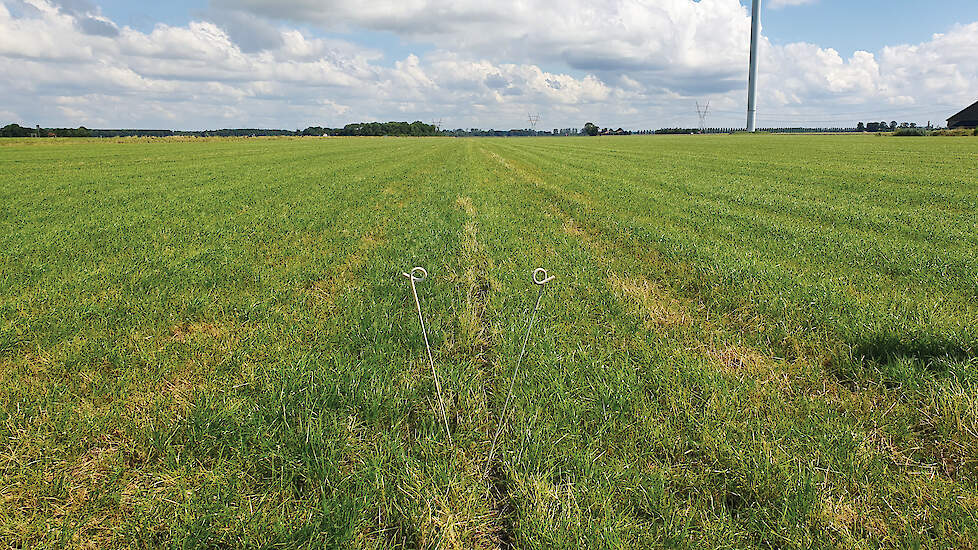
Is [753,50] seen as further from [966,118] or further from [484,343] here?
[484,343]

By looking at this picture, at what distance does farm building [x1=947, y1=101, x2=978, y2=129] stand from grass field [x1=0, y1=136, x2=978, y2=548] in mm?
126943

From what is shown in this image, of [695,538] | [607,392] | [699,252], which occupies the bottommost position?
[695,538]

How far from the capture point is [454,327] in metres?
4.92

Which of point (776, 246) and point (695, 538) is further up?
point (776, 246)

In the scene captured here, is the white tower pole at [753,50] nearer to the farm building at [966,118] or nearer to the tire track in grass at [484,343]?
the farm building at [966,118]

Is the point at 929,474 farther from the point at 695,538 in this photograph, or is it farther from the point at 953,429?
the point at 695,538

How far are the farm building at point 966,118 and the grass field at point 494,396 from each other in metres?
127

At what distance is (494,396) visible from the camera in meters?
3.66

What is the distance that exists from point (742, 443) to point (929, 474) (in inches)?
36.9

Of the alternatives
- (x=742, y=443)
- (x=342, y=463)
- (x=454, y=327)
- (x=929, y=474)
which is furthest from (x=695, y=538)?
(x=454, y=327)

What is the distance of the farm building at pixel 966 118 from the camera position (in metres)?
95.9

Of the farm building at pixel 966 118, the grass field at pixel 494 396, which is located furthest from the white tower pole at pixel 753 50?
the grass field at pixel 494 396

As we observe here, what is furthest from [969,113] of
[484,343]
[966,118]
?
[484,343]

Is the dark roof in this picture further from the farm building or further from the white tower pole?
the white tower pole
